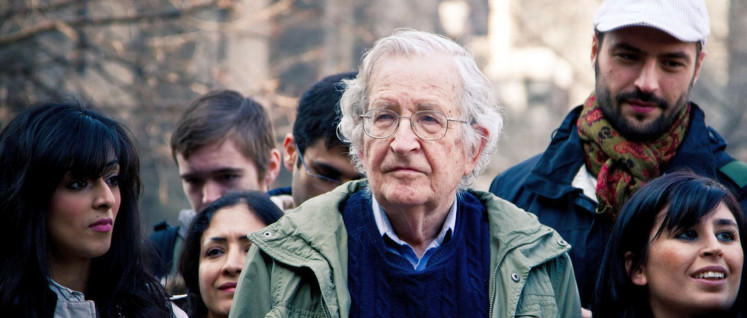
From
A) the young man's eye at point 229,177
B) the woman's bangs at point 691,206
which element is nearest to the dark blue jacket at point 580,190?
the woman's bangs at point 691,206

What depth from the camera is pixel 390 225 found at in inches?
133

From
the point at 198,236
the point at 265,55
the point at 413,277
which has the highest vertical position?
the point at 413,277

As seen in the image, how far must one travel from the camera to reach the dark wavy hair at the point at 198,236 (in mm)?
4199

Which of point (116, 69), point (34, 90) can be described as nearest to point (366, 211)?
point (34, 90)

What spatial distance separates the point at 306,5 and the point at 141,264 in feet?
45.1

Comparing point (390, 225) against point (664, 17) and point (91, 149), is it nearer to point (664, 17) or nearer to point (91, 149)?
point (91, 149)

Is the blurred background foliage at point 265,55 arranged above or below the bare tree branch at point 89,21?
below

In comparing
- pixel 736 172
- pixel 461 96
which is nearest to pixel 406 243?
pixel 461 96

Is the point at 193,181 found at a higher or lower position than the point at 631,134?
lower

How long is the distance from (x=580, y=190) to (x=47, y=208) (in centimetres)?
208

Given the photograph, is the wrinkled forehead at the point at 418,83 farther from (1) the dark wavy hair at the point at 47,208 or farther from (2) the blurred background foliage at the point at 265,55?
(2) the blurred background foliage at the point at 265,55

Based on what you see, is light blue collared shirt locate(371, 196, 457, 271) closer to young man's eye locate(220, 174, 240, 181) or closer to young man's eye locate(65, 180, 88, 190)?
young man's eye locate(65, 180, 88, 190)

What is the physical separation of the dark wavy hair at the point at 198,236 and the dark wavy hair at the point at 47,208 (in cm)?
45

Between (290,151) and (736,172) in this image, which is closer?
(736,172)
